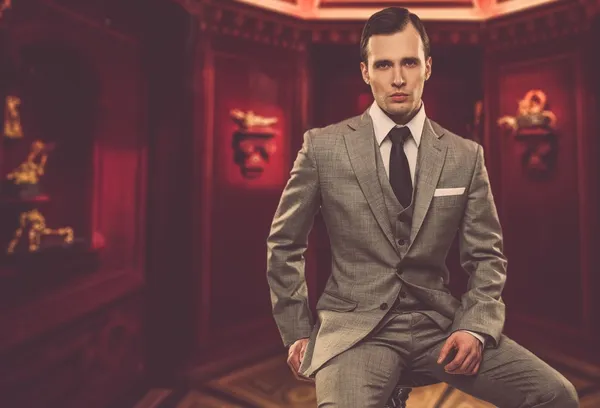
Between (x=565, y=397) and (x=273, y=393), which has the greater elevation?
(x=565, y=397)

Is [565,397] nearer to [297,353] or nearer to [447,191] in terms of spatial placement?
[447,191]

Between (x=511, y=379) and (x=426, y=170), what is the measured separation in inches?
26.8

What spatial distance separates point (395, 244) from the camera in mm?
1540

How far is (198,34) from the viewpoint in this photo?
12.4ft

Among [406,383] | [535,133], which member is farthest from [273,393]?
[535,133]

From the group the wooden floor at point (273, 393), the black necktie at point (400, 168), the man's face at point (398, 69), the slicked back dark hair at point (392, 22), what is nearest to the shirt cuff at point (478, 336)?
the black necktie at point (400, 168)

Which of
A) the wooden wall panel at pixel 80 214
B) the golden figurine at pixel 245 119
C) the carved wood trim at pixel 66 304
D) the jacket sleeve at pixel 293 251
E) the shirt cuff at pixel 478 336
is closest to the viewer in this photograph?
the shirt cuff at pixel 478 336

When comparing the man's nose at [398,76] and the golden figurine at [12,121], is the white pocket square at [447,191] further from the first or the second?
the golden figurine at [12,121]

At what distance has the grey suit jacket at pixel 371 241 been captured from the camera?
154 centimetres

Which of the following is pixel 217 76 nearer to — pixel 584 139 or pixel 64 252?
pixel 64 252

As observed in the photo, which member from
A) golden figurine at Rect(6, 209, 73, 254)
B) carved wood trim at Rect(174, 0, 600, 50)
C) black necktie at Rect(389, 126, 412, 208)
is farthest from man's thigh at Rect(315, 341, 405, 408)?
carved wood trim at Rect(174, 0, 600, 50)

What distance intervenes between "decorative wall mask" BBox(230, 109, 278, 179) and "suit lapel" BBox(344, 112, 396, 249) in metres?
2.51

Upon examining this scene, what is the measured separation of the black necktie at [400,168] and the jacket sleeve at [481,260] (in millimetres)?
222

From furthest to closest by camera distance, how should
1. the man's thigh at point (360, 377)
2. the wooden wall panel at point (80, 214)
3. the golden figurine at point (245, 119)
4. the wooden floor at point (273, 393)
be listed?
the golden figurine at point (245, 119)
the wooden floor at point (273, 393)
the wooden wall panel at point (80, 214)
the man's thigh at point (360, 377)
